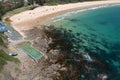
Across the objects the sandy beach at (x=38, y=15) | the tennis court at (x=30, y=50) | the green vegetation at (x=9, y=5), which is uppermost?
the green vegetation at (x=9, y=5)

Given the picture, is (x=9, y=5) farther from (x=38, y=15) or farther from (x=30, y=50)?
(x=30, y=50)

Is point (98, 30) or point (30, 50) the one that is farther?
point (98, 30)

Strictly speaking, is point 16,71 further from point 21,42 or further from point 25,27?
point 25,27

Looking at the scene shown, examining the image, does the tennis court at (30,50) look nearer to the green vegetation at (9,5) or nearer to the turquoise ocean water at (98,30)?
the turquoise ocean water at (98,30)

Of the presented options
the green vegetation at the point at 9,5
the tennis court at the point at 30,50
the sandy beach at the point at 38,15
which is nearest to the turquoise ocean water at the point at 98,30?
the sandy beach at the point at 38,15

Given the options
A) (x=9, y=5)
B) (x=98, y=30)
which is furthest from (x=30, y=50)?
(x=9, y=5)

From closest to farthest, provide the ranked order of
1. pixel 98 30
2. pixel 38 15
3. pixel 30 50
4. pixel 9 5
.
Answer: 1. pixel 30 50
2. pixel 98 30
3. pixel 38 15
4. pixel 9 5

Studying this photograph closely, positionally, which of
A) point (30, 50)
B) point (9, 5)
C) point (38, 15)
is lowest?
point (30, 50)
